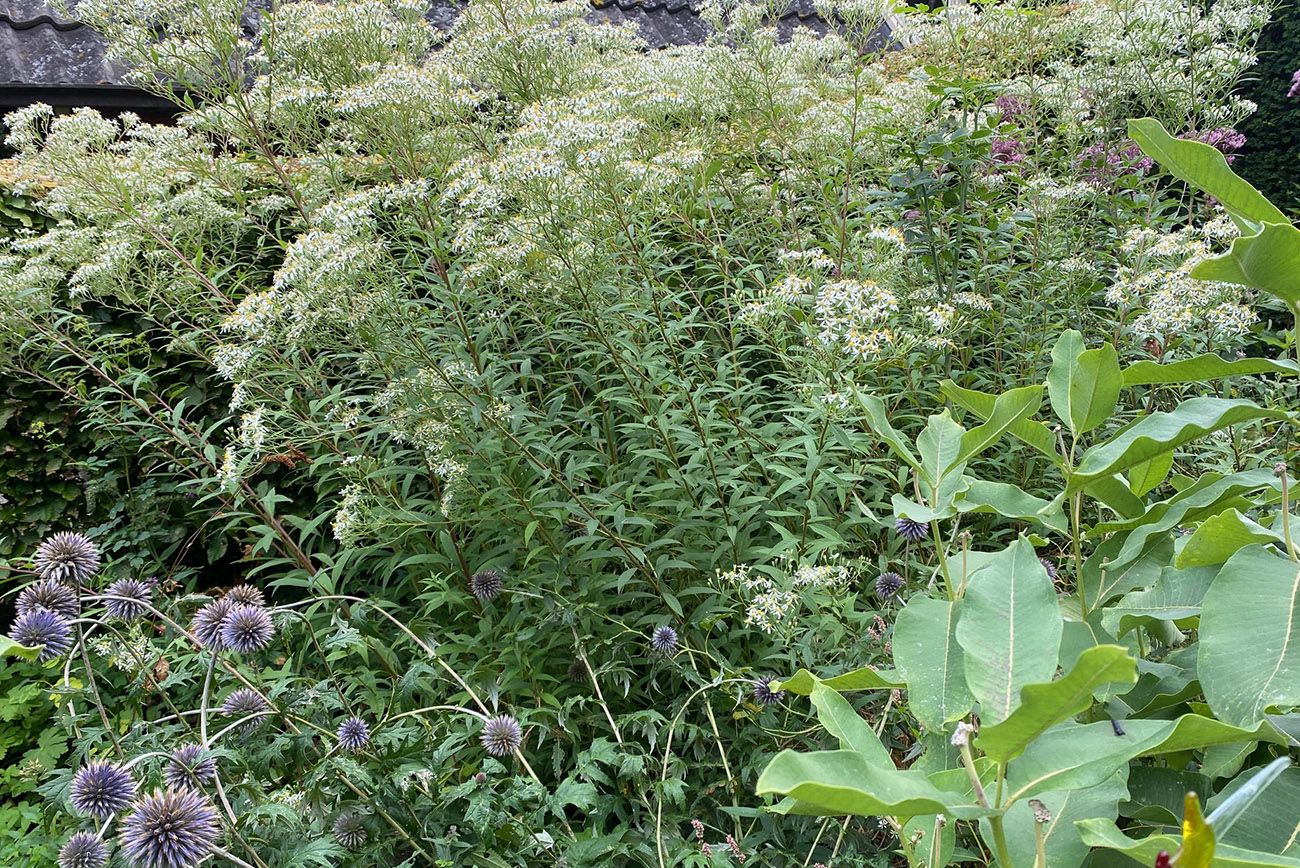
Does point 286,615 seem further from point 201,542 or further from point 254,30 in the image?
point 254,30

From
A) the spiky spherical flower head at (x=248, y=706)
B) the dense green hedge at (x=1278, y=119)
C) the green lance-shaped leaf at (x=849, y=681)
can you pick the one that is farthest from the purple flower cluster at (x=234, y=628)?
the dense green hedge at (x=1278, y=119)

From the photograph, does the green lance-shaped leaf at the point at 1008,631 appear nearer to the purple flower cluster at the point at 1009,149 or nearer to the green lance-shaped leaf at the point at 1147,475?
the green lance-shaped leaf at the point at 1147,475

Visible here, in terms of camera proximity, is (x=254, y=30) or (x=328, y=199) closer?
(x=328, y=199)

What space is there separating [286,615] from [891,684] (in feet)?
4.89

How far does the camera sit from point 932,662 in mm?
842

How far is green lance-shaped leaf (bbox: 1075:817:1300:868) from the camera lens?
57cm

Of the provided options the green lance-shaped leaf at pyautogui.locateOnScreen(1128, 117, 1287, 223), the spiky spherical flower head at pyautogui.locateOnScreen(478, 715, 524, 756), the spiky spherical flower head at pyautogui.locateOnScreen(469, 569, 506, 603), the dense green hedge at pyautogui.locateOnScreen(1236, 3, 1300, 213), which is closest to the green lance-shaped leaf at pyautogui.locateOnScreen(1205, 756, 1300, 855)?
the green lance-shaped leaf at pyautogui.locateOnScreen(1128, 117, 1287, 223)

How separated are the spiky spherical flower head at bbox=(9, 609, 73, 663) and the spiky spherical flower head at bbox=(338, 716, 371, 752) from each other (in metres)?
0.53

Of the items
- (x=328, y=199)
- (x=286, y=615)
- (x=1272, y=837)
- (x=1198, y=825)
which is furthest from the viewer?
(x=328, y=199)

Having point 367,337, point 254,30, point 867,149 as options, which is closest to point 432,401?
point 367,337

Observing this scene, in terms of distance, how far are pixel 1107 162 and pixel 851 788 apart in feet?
14.4

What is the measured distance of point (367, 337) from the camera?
10.4 feet

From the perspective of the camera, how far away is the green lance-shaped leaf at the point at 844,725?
0.82 meters

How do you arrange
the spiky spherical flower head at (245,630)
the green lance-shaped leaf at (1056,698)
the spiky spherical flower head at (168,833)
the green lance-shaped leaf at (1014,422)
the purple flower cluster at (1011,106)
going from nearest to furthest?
1. the green lance-shaped leaf at (1056,698)
2. the green lance-shaped leaf at (1014,422)
3. the spiky spherical flower head at (168,833)
4. the spiky spherical flower head at (245,630)
5. the purple flower cluster at (1011,106)
